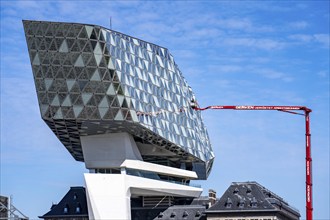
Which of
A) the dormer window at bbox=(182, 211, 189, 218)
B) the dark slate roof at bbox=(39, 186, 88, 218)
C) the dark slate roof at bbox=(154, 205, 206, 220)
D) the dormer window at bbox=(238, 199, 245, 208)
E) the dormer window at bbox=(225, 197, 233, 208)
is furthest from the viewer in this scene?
the dark slate roof at bbox=(39, 186, 88, 218)

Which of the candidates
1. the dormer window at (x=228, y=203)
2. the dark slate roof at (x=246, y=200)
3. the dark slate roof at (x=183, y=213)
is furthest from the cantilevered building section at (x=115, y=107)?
the dormer window at (x=228, y=203)

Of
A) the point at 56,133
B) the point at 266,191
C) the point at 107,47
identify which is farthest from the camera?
the point at 266,191

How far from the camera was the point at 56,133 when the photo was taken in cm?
11844

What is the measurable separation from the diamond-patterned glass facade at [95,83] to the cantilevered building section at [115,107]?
0.11 metres

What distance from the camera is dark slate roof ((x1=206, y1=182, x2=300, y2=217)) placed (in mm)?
121625

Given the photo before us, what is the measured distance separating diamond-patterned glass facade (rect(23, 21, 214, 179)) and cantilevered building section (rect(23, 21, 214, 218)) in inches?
4.3

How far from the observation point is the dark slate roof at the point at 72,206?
131 m

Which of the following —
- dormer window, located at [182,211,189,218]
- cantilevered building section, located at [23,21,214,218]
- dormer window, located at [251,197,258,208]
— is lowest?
dormer window, located at [182,211,189,218]

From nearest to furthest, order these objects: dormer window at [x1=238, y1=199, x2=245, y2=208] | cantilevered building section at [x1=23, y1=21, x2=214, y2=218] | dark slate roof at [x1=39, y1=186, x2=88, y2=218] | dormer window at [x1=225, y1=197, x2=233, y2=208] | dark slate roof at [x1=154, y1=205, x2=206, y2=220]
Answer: cantilevered building section at [x1=23, y1=21, x2=214, y2=218] < dormer window at [x1=238, y1=199, x2=245, y2=208] < dormer window at [x1=225, y1=197, x2=233, y2=208] < dark slate roof at [x1=154, y1=205, x2=206, y2=220] < dark slate roof at [x1=39, y1=186, x2=88, y2=218]

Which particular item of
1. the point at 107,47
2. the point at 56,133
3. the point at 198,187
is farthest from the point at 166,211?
the point at 107,47

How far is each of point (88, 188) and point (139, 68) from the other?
15.7 meters

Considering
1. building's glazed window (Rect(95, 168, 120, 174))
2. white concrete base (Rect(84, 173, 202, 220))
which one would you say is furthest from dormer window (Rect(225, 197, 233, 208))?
building's glazed window (Rect(95, 168, 120, 174))

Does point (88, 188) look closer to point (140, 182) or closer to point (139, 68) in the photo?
point (140, 182)

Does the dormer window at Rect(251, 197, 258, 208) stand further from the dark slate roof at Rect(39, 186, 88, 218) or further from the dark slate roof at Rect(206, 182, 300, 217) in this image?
the dark slate roof at Rect(39, 186, 88, 218)
